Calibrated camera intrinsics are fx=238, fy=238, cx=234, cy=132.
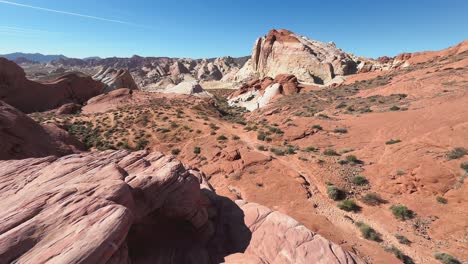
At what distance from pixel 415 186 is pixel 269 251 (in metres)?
11.4

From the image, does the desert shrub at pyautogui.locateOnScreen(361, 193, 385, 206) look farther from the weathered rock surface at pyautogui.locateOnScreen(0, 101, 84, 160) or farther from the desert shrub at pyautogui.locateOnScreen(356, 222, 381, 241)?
the weathered rock surface at pyautogui.locateOnScreen(0, 101, 84, 160)

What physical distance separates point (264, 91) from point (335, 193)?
44239 millimetres

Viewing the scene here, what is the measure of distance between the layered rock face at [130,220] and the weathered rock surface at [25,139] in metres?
9.44

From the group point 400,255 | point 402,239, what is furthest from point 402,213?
point 400,255

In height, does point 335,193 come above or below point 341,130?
below

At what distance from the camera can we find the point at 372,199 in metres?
14.3

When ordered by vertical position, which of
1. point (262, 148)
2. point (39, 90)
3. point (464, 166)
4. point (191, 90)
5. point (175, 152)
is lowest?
point (175, 152)

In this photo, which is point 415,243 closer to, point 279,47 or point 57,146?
point 57,146

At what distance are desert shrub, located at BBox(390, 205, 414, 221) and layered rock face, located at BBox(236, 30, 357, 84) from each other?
2456 inches

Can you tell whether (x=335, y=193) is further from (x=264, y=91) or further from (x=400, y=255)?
(x=264, y=91)

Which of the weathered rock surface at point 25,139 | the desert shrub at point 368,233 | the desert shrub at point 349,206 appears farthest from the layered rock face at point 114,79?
the desert shrub at point 368,233

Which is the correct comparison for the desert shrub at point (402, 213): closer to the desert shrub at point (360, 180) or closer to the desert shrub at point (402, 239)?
the desert shrub at point (402, 239)

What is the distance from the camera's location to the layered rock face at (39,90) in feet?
137

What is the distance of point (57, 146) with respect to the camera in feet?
65.1
